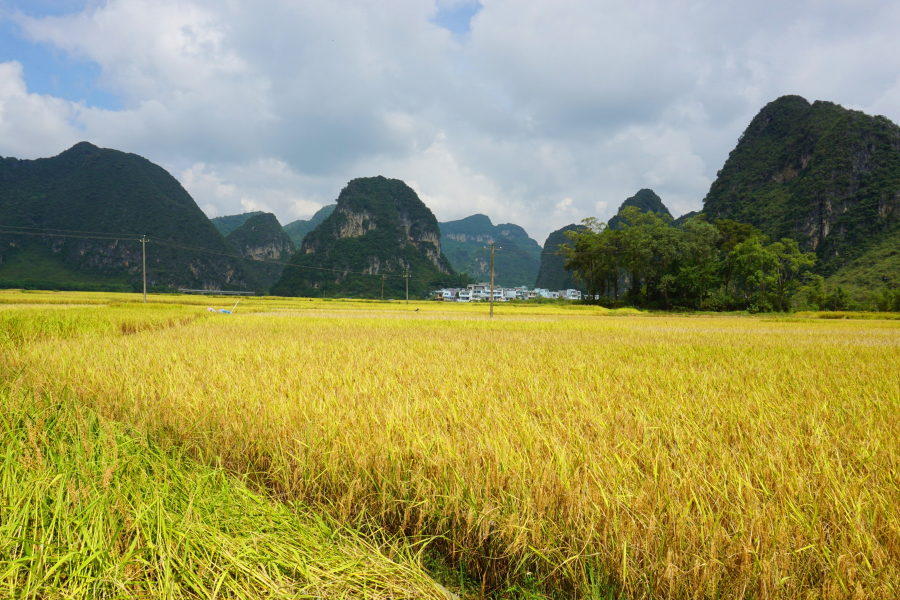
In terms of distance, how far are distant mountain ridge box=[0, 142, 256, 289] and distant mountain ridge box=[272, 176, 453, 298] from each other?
2098 centimetres

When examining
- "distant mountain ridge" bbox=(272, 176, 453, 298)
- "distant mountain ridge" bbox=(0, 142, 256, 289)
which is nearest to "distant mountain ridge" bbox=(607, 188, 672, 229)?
"distant mountain ridge" bbox=(272, 176, 453, 298)

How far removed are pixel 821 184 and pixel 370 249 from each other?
93189 mm

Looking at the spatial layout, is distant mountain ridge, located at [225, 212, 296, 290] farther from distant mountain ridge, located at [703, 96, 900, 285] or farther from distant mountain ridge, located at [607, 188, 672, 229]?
distant mountain ridge, located at [703, 96, 900, 285]

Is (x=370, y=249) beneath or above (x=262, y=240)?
beneath

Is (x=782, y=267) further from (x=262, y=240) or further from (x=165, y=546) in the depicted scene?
(x=262, y=240)

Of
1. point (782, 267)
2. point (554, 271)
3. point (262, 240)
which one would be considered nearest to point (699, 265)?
point (782, 267)

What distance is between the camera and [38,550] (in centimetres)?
108

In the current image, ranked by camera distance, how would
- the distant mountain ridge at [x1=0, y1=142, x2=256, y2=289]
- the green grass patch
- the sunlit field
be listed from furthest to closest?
Answer: 1. the distant mountain ridge at [x1=0, y1=142, x2=256, y2=289]
2. the sunlit field
3. the green grass patch

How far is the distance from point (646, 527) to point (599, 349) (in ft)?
17.4

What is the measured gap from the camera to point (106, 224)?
87.8 m

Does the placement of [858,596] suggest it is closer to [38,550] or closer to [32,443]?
[38,550]

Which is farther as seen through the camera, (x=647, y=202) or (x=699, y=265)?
(x=647, y=202)

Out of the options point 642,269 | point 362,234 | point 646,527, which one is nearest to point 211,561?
point 646,527

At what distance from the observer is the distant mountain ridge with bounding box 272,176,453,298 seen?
94.0 m
